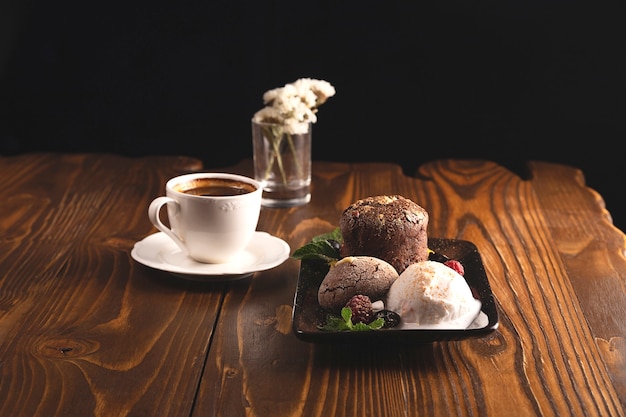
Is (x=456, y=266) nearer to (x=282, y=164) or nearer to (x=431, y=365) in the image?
(x=431, y=365)

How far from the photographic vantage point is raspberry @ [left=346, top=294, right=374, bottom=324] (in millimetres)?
1185

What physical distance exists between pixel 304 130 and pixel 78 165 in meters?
0.66

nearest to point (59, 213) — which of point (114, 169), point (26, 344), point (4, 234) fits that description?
point (4, 234)

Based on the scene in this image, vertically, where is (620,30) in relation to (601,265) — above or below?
above

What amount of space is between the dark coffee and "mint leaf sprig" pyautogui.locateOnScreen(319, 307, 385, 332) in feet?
1.35

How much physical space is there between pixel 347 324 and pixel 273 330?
0.51 ft

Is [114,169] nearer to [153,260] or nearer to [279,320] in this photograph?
[153,260]

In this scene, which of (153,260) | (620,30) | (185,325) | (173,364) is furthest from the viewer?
(620,30)

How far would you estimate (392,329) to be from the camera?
Result: 1146 millimetres

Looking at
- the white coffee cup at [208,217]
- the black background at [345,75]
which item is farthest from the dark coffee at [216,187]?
the black background at [345,75]

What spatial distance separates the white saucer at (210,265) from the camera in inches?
56.7

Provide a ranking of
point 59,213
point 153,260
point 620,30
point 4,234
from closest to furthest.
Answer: point 153,260 → point 4,234 → point 59,213 → point 620,30

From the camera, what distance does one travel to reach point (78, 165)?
2.23 m

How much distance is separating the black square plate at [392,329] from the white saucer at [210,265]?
4.3 inches
